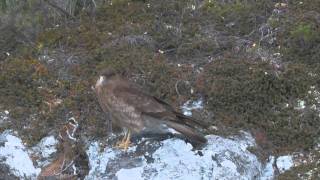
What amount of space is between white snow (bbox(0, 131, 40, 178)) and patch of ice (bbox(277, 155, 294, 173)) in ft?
9.47

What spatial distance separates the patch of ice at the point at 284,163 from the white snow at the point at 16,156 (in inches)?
114

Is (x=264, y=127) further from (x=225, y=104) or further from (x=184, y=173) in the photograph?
(x=184, y=173)

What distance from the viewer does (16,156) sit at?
8.88m

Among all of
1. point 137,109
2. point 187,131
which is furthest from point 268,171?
point 137,109

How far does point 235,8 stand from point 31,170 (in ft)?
14.7

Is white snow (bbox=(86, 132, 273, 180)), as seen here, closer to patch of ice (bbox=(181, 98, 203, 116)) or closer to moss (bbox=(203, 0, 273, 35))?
patch of ice (bbox=(181, 98, 203, 116))

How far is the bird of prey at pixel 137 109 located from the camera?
8312 millimetres

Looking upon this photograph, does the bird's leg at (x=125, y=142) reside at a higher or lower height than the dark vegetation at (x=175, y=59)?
lower

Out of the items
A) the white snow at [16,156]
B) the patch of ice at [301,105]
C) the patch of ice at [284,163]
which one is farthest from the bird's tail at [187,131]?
the white snow at [16,156]

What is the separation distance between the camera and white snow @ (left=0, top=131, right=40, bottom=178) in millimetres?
8656

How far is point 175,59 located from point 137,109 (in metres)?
2.22

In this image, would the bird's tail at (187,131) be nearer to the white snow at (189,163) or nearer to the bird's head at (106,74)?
the white snow at (189,163)

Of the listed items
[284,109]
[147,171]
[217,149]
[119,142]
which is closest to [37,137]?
[119,142]

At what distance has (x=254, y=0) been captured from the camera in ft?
37.8
